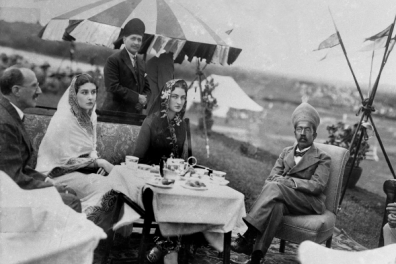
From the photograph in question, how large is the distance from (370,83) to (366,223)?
4.01 feet

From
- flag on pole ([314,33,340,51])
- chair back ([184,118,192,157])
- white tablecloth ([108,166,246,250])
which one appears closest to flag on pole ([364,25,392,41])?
flag on pole ([314,33,340,51])

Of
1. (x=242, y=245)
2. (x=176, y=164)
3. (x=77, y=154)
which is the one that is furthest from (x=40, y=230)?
(x=242, y=245)

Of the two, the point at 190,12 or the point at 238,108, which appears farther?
the point at 238,108

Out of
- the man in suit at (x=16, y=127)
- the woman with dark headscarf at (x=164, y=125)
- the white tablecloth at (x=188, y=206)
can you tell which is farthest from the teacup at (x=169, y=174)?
the man in suit at (x=16, y=127)

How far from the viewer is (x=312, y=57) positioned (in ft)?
12.1

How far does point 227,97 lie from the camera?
3.76m

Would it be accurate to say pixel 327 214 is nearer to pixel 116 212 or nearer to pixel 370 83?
pixel 370 83

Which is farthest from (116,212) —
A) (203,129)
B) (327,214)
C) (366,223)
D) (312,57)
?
(366,223)

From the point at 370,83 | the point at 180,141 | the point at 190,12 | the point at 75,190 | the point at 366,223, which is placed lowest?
the point at 366,223

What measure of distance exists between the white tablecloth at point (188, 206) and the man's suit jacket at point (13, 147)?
26.3 inches

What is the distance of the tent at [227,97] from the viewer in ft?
11.7

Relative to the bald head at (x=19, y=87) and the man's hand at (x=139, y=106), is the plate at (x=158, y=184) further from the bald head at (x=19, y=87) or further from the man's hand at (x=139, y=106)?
the bald head at (x=19, y=87)

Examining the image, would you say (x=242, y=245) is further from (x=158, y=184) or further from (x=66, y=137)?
(x=66, y=137)

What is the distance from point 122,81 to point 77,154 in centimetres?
63
